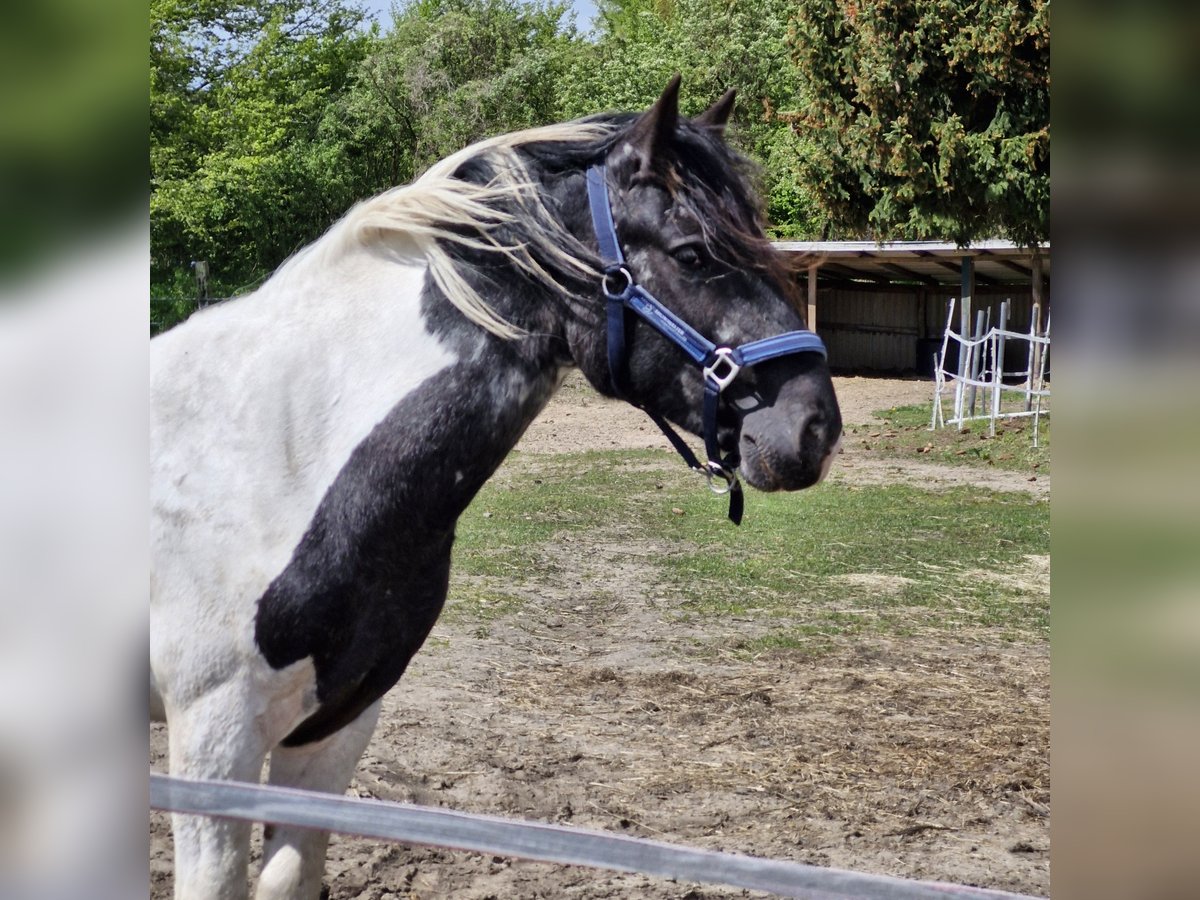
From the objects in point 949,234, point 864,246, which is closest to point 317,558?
point 949,234

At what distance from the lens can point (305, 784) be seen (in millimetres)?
2012

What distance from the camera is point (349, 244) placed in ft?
6.19

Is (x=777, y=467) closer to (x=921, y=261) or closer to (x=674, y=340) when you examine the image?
(x=674, y=340)

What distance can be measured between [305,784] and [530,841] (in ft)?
4.07

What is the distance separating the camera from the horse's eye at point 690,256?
1775 millimetres

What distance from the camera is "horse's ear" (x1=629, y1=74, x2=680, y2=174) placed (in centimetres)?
179

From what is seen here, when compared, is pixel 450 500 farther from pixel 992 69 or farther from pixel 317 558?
pixel 992 69

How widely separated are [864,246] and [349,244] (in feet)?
54.1

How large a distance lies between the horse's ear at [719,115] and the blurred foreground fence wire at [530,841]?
1442 mm

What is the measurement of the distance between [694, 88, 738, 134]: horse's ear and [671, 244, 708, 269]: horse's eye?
341 millimetres

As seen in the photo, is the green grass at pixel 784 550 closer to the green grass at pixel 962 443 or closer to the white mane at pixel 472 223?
the green grass at pixel 962 443

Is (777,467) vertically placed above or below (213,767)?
above
